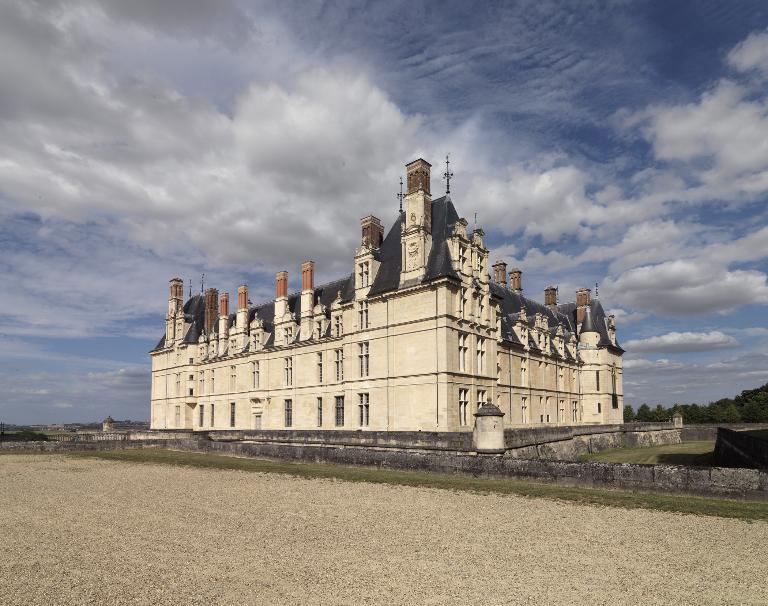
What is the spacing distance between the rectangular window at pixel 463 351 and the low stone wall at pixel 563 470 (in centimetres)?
1050

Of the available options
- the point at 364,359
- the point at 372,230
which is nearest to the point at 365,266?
the point at 372,230

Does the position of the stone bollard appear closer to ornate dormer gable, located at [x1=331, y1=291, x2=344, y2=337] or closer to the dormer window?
the dormer window

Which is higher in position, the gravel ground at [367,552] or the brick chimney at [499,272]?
the brick chimney at [499,272]

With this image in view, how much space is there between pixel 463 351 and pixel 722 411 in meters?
47.9

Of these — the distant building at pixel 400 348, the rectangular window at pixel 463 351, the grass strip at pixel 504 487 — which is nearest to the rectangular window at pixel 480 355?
the distant building at pixel 400 348

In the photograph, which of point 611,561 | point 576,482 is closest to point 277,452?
point 576,482

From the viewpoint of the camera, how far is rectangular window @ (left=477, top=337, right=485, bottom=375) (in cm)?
2990

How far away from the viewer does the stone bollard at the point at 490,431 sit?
18.7 metres

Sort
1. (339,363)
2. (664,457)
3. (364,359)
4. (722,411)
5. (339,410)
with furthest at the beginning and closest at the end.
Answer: (722,411) → (339,363) → (339,410) → (364,359) → (664,457)

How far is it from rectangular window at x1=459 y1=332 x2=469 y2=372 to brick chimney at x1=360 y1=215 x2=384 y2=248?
28.5 feet

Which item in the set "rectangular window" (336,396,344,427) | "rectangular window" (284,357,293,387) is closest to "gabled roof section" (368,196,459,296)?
"rectangular window" (336,396,344,427)

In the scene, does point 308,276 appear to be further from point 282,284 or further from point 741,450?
point 741,450

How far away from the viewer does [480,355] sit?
30219 millimetres

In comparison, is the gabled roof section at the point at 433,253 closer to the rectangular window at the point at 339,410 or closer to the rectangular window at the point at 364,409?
the rectangular window at the point at 364,409
